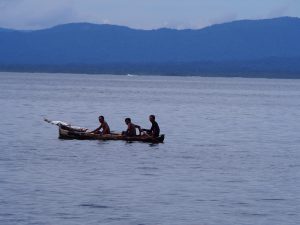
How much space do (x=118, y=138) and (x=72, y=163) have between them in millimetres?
6196

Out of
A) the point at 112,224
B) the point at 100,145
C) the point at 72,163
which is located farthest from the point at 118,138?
the point at 112,224

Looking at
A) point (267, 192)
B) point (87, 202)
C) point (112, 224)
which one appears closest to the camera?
point (112, 224)

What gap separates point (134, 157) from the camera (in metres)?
30.6

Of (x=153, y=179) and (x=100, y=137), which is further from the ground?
(x=100, y=137)

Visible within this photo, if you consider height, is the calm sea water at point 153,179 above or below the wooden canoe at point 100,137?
below

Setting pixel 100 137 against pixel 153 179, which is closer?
pixel 153 179

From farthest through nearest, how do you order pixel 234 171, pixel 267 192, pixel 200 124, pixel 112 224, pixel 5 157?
pixel 200 124
pixel 5 157
pixel 234 171
pixel 267 192
pixel 112 224

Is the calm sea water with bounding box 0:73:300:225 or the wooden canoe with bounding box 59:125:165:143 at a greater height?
the wooden canoe with bounding box 59:125:165:143

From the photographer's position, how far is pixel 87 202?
20859 millimetres

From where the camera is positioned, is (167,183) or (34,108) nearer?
(167,183)

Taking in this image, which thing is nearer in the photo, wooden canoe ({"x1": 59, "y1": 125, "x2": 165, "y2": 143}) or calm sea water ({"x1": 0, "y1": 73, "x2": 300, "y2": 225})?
calm sea water ({"x1": 0, "y1": 73, "x2": 300, "y2": 225})

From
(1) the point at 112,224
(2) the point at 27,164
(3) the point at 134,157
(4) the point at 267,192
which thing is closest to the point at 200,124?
(3) the point at 134,157

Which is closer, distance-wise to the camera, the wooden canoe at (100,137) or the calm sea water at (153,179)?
the calm sea water at (153,179)

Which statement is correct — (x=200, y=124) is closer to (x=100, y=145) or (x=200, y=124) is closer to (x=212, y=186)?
(x=100, y=145)
